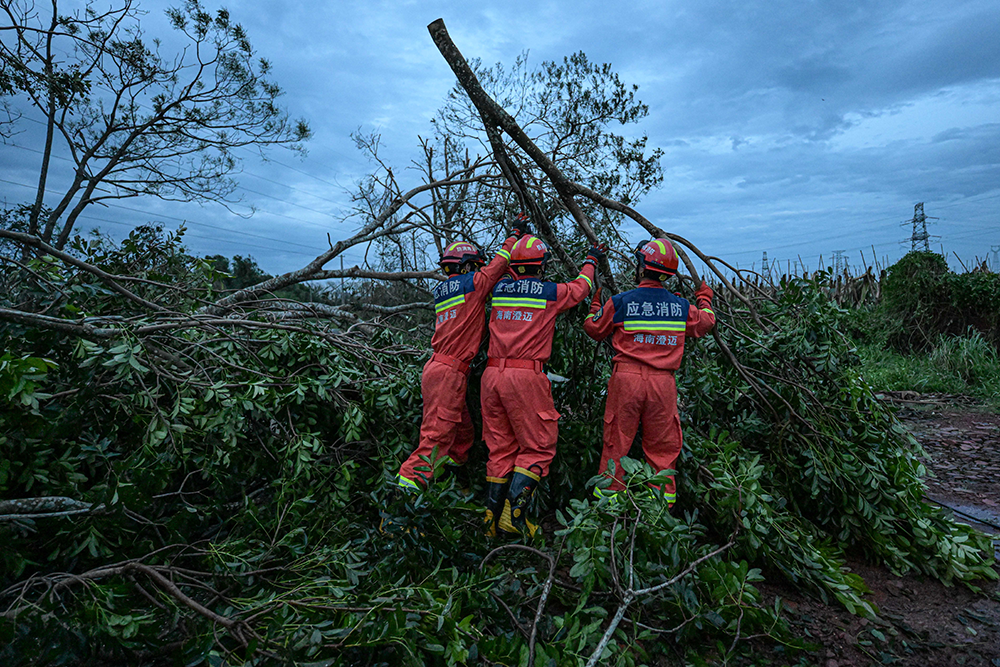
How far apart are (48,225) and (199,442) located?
930cm

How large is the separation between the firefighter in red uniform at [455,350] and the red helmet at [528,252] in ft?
0.18

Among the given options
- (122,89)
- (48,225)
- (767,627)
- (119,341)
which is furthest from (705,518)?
(122,89)

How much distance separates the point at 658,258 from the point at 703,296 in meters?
0.50

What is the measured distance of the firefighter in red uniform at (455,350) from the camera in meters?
3.99

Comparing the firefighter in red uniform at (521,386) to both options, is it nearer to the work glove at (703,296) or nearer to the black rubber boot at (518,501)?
the black rubber boot at (518,501)

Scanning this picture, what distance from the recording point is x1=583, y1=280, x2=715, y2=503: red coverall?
383 cm

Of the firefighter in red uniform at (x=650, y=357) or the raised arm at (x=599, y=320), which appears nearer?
the firefighter in red uniform at (x=650, y=357)

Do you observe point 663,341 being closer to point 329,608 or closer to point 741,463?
point 741,463

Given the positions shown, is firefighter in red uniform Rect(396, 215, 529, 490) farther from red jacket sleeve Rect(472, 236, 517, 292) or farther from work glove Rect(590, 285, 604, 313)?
work glove Rect(590, 285, 604, 313)

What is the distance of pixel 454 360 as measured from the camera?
13.6 ft

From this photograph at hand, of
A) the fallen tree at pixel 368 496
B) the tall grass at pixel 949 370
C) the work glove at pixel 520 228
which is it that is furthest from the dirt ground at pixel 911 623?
the tall grass at pixel 949 370

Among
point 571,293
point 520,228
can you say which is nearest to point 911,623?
point 571,293

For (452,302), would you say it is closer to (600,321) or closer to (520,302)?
(520,302)

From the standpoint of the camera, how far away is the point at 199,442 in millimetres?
3781
